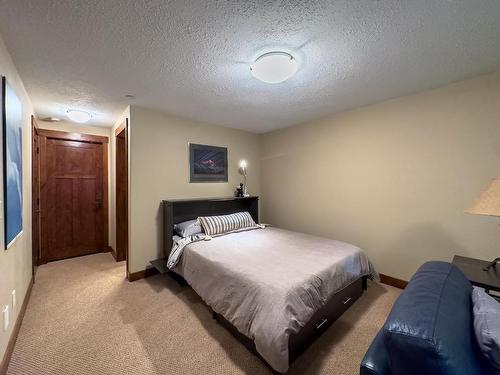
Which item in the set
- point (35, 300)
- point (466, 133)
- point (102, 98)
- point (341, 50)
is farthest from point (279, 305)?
point (102, 98)

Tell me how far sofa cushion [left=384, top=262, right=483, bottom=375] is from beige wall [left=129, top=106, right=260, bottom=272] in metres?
2.97

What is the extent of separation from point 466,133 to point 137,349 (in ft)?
12.1

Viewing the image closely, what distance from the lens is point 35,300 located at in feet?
7.81

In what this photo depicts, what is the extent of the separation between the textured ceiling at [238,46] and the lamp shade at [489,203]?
111cm

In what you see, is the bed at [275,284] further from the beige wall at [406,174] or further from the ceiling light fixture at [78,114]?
the ceiling light fixture at [78,114]

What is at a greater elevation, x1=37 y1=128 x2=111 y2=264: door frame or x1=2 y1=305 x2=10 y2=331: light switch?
x1=37 y1=128 x2=111 y2=264: door frame

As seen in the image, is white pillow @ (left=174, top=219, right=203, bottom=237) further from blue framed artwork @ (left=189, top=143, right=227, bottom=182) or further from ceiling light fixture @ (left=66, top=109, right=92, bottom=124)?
ceiling light fixture @ (left=66, top=109, right=92, bottom=124)

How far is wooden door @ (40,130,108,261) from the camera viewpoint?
3488mm

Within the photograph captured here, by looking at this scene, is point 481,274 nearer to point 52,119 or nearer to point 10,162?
point 10,162

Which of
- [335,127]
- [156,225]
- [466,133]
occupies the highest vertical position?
[335,127]

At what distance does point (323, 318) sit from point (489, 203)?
4.81 feet

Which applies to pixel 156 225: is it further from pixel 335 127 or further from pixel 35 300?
pixel 335 127

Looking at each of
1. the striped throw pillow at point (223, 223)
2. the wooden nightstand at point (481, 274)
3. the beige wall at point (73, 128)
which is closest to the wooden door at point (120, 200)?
the beige wall at point (73, 128)

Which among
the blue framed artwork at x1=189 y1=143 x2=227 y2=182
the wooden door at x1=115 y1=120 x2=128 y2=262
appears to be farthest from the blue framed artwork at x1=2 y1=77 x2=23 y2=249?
the blue framed artwork at x1=189 y1=143 x2=227 y2=182
